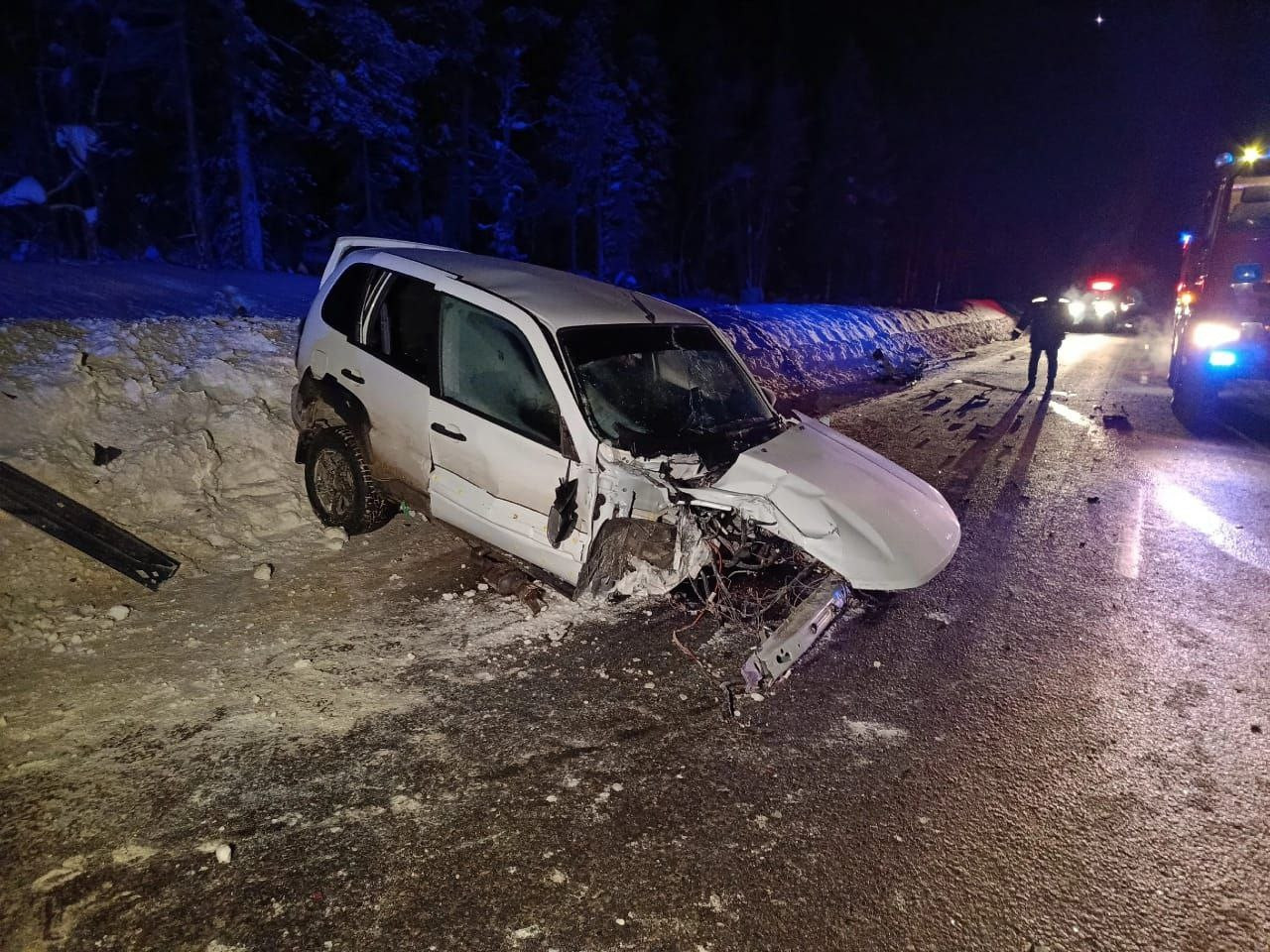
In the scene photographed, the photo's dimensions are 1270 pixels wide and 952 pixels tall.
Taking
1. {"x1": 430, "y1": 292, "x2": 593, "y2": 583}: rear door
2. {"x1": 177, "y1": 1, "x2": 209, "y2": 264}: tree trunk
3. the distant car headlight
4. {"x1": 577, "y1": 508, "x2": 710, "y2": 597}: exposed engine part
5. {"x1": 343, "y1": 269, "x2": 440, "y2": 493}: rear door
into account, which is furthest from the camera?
{"x1": 177, "y1": 1, "x2": 209, "y2": 264}: tree trunk

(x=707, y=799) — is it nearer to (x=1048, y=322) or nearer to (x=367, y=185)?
(x=1048, y=322)

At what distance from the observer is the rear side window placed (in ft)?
16.8

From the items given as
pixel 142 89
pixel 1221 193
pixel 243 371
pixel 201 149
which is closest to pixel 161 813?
pixel 243 371

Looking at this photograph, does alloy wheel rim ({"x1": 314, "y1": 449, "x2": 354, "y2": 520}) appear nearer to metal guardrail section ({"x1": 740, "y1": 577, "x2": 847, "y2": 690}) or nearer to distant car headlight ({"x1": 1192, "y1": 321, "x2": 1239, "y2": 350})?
metal guardrail section ({"x1": 740, "y1": 577, "x2": 847, "y2": 690})

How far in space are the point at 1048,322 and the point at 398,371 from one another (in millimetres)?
12135

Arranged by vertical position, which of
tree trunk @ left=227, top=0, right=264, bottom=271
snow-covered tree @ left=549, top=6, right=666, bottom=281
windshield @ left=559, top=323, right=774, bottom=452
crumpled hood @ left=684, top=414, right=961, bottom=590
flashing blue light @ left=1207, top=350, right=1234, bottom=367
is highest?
snow-covered tree @ left=549, top=6, right=666, bottom=281

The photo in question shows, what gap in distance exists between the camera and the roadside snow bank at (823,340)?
42.3 ft

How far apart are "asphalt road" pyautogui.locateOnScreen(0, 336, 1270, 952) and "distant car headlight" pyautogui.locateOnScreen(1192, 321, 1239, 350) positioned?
733 centimetres

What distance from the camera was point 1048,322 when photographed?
12.5 m

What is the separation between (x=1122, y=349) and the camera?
20.5m

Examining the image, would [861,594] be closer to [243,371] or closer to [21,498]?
[21,498]

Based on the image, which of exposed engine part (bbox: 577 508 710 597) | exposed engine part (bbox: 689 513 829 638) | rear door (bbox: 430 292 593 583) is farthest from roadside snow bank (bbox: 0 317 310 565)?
exposed engine part (bbox: 689 513 829 638)

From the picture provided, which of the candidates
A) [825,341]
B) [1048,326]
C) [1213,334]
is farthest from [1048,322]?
[825,341]

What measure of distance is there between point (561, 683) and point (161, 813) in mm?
1739
